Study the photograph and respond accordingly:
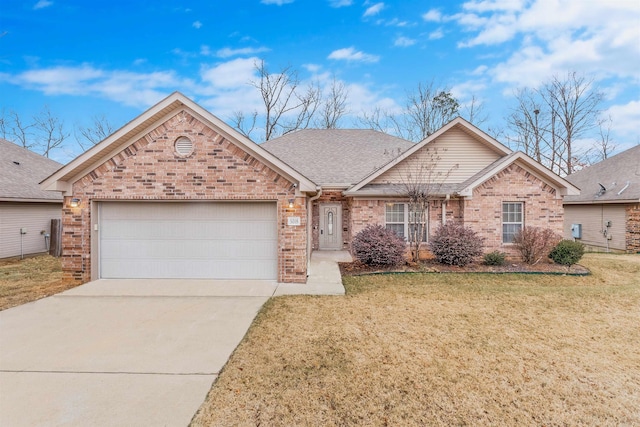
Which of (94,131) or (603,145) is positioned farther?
(94,131)

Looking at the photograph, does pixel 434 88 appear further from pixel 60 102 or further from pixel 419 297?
pixel 60 102

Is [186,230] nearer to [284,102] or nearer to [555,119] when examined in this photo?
[284,102]

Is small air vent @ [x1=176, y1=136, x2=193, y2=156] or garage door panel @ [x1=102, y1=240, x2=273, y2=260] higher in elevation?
small air vent @ [x1=176, y1=136, x2=193, y2=156]

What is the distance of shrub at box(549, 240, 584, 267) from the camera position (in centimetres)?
941

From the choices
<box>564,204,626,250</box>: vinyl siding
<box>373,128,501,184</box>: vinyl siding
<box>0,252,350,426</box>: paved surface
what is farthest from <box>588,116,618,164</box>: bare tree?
<box>0,252,350,426</box>: paved surface

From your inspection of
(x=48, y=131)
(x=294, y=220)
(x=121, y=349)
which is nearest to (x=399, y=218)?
(x=294, y=220)

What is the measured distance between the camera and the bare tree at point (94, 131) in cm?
2614

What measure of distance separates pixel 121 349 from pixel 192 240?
407cm

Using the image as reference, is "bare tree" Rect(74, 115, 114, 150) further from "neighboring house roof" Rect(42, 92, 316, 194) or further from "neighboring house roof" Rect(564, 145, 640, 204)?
"neighboring house roof" Rect(564, 145, 640, 204)

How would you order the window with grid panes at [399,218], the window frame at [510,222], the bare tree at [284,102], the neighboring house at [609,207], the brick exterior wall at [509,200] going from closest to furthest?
the brick exterior wall at [509,200] < the window frame at [510,222] < the window with grid panes at [399,218] < the neighboring house at [609,207] < the bare tree at [284,102]

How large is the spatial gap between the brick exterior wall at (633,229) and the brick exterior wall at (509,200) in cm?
602

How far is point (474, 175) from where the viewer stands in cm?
1180

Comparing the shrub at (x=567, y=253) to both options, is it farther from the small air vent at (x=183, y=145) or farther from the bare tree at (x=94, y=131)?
the bare tree at (x=94, y=131)

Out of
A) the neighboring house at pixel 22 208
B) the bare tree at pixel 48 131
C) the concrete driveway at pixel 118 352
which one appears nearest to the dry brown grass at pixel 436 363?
the concrete driveway at pixel 118 352
